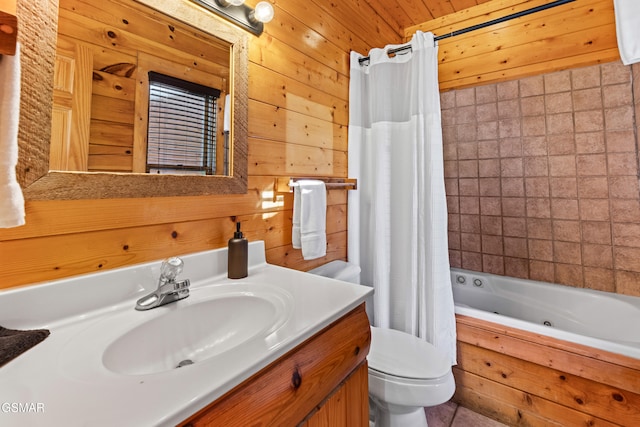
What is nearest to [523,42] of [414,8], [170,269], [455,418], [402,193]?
[414,8]

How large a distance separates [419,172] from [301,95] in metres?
0.80

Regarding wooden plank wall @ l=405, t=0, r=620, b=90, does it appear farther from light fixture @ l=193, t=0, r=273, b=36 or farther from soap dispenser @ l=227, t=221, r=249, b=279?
soap dispenser @ l=227, t=221, r=249, b=279

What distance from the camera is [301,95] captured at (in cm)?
147

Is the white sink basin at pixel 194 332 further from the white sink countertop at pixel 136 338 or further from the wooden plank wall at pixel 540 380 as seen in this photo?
the wooden plank wall at pixel 540 380

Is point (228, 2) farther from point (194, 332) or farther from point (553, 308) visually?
point (553, 308)

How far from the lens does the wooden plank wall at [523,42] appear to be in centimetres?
179

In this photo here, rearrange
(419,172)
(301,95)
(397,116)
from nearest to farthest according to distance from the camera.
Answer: (301,95)
(419,172)
(397,116)

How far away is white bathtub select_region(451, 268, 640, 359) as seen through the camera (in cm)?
145

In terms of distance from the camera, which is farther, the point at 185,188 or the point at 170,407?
the point at 185,188

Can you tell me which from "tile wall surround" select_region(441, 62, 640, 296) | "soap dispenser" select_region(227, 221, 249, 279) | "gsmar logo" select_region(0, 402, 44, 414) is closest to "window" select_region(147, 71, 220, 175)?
"soap dispenser" select_region(227, 221, 249, 279)

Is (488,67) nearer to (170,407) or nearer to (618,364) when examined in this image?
(618,364)

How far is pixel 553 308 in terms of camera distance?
1.88 m

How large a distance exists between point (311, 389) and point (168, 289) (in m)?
0.50

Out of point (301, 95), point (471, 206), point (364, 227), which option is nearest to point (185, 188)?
point (301, 95)
